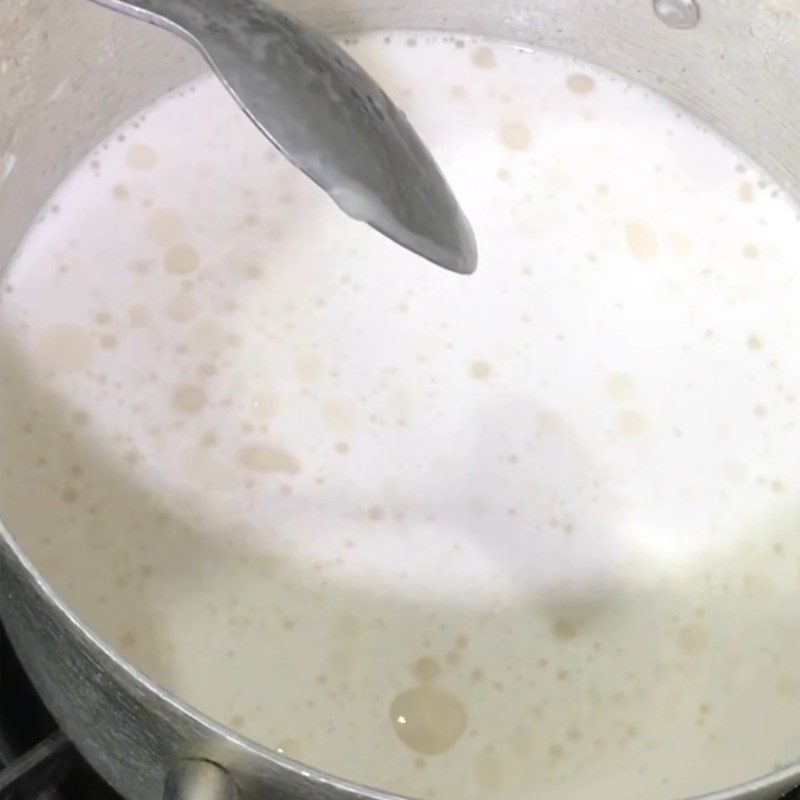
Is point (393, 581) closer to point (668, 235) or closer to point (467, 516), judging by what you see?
point (467, 516)

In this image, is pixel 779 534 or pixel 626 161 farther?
pixel 626 161

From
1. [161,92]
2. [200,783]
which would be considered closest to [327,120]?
[200,783]

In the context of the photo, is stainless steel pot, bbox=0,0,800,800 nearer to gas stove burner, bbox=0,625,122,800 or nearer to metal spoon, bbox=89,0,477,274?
gas stove burner, bbox=0,625,122,800

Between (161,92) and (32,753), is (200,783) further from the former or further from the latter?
(161,92)

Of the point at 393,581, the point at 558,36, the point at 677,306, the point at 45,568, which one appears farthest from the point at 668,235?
the point at 45,568

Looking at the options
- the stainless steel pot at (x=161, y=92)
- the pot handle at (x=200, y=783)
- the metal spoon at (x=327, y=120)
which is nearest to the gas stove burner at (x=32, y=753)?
the stainless steel pot at (x=161, y=92)

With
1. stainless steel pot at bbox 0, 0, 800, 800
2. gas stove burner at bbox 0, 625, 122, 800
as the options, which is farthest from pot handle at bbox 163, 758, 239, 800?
gas stove burner at bbox 0, 625, 122, 800

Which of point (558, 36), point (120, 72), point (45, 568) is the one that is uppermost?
point (558, 36)

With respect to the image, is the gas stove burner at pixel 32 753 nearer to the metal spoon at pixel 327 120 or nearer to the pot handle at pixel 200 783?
the pot handle at pixel 200 783
